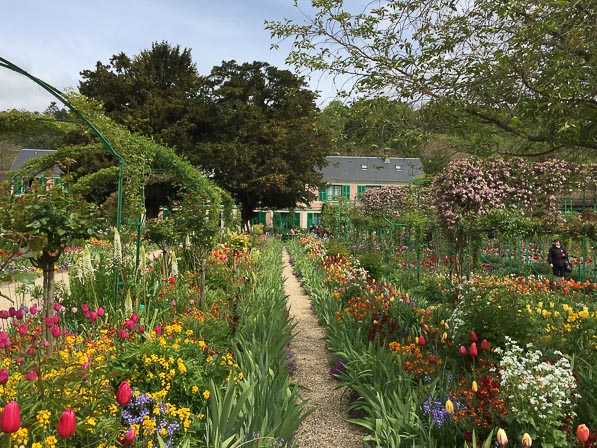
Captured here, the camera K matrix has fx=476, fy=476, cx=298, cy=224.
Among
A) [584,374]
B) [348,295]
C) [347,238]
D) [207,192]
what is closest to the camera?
[584,374]

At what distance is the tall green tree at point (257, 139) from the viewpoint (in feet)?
84.1

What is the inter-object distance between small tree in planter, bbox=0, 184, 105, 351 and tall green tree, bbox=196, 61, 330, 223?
845 inches

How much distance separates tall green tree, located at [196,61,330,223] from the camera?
2562 cm

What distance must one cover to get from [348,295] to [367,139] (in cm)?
316

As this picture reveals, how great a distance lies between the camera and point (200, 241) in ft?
22.0

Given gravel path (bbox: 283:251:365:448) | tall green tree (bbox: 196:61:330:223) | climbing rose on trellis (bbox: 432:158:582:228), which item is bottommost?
gravel path (bbox: 283:251:365:448)

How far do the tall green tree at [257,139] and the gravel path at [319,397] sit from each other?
63.4 feet

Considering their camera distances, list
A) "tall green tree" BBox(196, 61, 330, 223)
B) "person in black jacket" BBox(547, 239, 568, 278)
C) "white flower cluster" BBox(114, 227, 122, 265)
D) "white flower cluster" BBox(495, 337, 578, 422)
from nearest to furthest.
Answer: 1. "white flower cluster" BBox(495, 337, 578, 422)
2. "white flower cluster" BBox(114, 227, 122, 265)
3. "person in black jacket" BBox(547, 239, 568, 278)
4. "tall green tree" BBox(196, 61, 330, 223)

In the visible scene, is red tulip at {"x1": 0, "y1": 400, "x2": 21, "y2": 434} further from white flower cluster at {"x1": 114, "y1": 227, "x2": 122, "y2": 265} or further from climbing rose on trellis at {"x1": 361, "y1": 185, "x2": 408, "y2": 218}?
climbing rose on trellis at {"x1": 361, "y1": 185, "x2": 408, "y2": 218}

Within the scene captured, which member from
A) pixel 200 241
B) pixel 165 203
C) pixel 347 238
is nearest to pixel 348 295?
pixel 200 241

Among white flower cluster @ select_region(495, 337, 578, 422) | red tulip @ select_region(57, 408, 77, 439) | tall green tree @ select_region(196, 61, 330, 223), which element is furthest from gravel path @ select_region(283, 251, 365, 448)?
tall green tree @ select_region(196, 61, 330, 223)

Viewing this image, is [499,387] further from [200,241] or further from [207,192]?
[207,192]

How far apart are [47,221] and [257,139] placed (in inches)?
930

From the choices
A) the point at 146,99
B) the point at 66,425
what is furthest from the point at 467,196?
the point at 146,99
